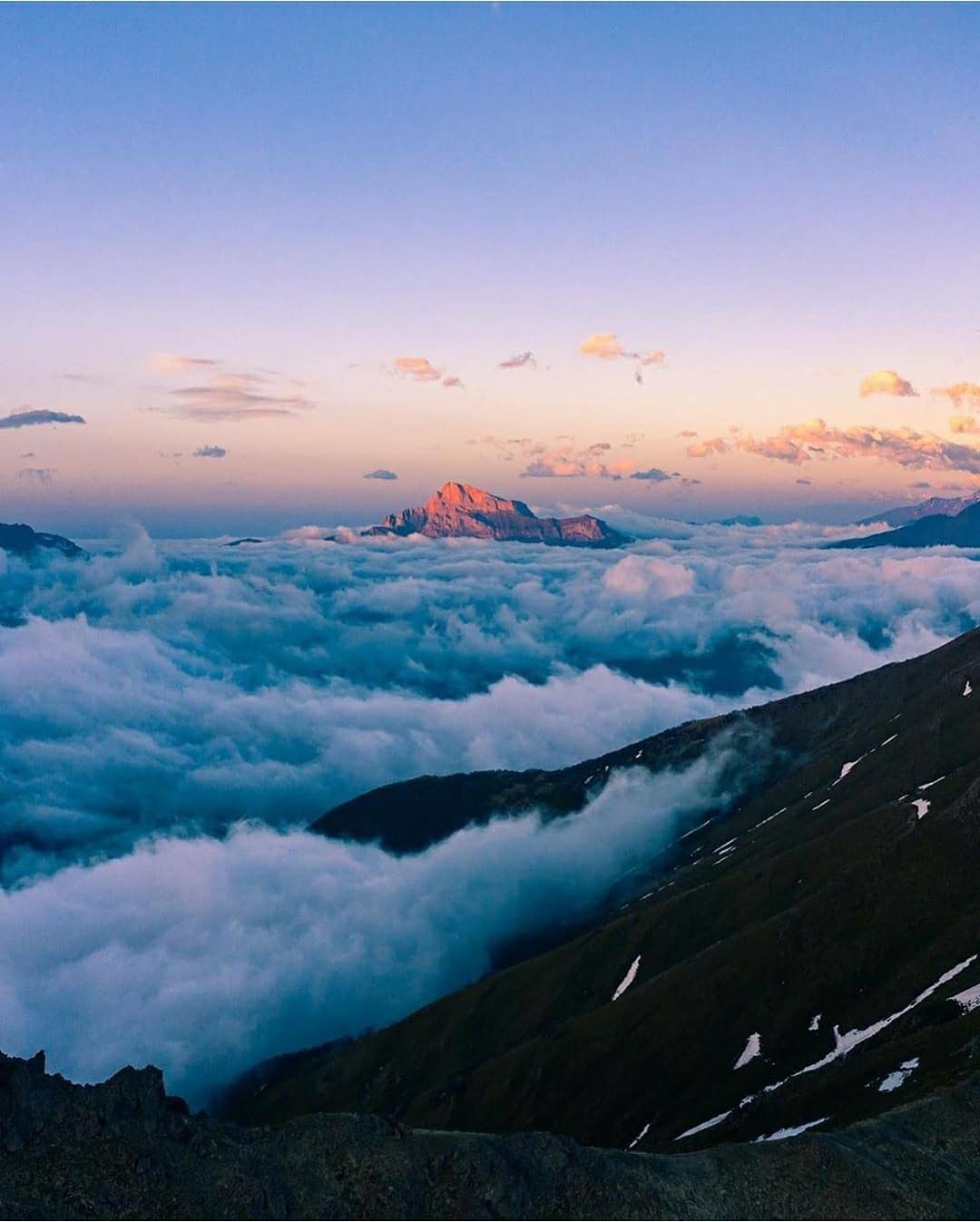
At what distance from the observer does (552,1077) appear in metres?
154

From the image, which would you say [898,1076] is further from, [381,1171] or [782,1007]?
[782,1007]

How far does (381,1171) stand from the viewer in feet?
156

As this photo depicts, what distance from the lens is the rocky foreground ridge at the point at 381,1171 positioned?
44.4 m

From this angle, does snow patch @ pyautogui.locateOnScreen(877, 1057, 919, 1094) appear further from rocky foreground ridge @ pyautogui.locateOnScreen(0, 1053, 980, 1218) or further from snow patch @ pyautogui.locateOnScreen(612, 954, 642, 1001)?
snow patch @ pyautogui.locateOnScreen(612, 954, 642, 1001)

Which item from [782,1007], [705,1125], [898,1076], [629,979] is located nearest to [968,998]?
[898,1076]

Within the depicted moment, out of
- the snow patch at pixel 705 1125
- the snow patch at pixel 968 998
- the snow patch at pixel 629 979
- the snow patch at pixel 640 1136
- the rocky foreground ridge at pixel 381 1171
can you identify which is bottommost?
the snow patch at pixel 629 979

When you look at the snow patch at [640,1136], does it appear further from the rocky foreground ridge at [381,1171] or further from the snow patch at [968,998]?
the rocky foreground ridge at [381,1171]

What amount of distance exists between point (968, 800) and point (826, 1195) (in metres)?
113

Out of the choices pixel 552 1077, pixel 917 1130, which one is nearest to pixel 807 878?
pixel 552 1077

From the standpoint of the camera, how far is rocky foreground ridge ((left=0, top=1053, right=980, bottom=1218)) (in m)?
44.4

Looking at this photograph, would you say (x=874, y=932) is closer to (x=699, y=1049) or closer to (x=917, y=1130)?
(x=699, y=1049)

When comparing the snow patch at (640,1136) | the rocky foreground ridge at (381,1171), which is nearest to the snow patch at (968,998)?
the rocky foreground ridge at (381,1171)

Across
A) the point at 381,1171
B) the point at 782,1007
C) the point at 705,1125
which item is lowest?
the point at 705,1125

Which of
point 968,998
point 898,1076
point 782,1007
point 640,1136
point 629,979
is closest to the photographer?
point 898,1076
